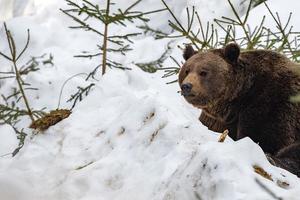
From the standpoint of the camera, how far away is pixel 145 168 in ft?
11.2

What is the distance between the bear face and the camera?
4477 mm

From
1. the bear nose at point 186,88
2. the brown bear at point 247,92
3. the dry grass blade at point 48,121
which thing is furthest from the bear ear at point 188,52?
the dry grass blade at point 48,121

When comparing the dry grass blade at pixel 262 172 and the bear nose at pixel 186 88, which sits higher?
the dry grass blade at pixel 262 172

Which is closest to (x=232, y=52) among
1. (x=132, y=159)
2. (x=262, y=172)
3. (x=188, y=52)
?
(x=188, y=52)

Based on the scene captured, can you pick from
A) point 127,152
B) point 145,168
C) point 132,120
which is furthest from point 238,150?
point 132,120

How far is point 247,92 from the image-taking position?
14.5 ft

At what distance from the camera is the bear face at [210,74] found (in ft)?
14.7

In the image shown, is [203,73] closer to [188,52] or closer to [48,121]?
[188,52]

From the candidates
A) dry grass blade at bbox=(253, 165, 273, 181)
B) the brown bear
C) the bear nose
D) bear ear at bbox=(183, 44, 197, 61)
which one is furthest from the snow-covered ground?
bear ear at bbox=(183, 44, 197, 61)

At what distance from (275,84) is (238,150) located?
1.63 m

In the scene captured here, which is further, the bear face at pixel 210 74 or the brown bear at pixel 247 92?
the bear face at pixel 210 74

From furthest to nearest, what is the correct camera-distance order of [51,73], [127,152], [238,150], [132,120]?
[51,73] → [132,120] → [127,152] → [238,150]

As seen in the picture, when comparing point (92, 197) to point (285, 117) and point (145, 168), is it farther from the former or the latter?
point (285, 117)

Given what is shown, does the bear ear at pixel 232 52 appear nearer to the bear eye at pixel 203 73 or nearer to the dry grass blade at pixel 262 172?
the bear eye at pixel 203 73
